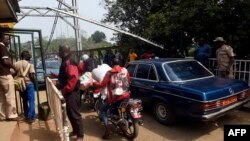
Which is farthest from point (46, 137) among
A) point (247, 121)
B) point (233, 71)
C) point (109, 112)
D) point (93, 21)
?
point (93, 21)

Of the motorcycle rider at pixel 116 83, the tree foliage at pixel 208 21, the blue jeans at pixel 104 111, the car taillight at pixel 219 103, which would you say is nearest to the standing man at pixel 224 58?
the tree foliage at pixel 208 21

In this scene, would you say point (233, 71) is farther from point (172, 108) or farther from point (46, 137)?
point (46, 137)

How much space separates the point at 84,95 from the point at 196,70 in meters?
3.75

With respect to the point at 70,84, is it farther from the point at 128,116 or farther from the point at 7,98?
the point at 7,98

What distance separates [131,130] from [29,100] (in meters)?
2.87

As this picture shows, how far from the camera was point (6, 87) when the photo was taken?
5969 millimetres

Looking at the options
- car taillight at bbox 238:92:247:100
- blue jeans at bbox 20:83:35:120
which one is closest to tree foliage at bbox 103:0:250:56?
car taillight at bbox 238:92:247:100

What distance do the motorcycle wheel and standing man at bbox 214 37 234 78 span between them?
3870 millimetres

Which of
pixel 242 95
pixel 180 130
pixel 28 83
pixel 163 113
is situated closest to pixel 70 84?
pixel 28 83

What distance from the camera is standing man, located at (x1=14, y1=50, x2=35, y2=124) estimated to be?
679 cm

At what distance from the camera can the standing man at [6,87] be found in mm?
5883

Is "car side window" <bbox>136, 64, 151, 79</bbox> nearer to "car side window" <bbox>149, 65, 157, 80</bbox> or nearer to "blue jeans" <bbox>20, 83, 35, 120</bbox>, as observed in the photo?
"car side window" <bbox>149, 65, 157, 80</bbox>

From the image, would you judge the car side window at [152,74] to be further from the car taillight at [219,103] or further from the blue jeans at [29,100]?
the blue jeans at [29,100]

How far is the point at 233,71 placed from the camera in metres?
8.70
